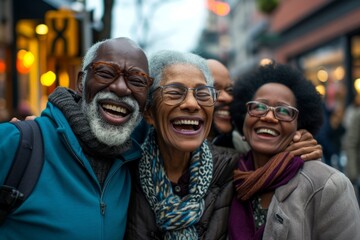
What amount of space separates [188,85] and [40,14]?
8.38m

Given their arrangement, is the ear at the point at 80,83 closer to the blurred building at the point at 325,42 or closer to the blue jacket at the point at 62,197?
the blue jacket at the point at 62,197

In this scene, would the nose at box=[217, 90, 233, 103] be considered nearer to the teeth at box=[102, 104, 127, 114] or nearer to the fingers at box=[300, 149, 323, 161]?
the fingers at box=[300, 149, 323, 161]

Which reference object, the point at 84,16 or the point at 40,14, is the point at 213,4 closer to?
the point at 40,14

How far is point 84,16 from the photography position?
6730 millimetres

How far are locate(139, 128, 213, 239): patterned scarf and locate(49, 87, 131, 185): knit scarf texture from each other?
0.79 ft

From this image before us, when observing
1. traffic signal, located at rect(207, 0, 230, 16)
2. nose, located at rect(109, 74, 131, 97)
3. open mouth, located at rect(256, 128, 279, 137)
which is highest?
nose, located at rect(109, 74, 131, 97)

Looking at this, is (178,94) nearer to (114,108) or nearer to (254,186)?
(114,108)

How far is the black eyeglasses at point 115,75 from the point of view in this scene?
250 cm

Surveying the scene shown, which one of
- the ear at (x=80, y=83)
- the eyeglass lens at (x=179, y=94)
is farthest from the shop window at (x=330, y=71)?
the ear at (x=80, y=83)

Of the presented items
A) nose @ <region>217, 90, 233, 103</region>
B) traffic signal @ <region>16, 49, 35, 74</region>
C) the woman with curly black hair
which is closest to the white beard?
the woman with curly black hair

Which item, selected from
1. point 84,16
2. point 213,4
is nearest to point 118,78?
point 84,16

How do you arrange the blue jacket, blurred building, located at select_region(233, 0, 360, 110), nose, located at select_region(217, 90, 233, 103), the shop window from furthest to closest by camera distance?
1. the shop window
2. blurred building, located at select_region(233, 0, 360, 110)
3. nose, located at select_region(217, 90, 233, 103)
4. the blue jacket

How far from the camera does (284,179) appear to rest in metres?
2.57

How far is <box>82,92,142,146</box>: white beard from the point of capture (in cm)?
246
